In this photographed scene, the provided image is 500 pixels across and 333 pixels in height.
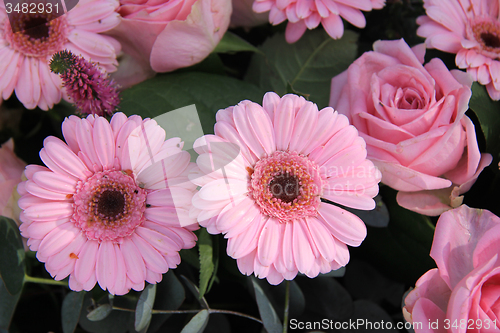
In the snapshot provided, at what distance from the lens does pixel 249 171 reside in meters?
0.43

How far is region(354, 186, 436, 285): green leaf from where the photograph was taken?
0.51 m

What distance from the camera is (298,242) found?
40 cm

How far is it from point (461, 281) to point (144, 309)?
0.35 meters

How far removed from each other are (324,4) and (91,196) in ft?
1.30

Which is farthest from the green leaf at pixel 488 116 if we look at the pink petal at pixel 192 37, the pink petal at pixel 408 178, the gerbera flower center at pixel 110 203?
the gerbera flower center at pixel 110 203

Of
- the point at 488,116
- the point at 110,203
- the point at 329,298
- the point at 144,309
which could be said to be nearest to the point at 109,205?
the point at 110,203

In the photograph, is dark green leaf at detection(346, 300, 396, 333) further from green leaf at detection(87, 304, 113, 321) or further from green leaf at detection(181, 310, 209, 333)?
green leaf at detection(87, 304, 113, 321)

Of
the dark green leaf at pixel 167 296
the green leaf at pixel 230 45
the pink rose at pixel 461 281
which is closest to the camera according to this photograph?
the pink rose at pixel 461 281

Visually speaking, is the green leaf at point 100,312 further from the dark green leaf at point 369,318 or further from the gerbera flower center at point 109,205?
the dark green leaf at point 369,318

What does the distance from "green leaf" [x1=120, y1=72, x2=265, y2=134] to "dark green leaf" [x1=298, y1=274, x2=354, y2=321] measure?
0.89ft

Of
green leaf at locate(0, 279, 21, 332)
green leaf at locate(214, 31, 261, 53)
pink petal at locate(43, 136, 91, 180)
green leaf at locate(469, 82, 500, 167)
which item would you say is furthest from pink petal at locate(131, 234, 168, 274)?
green leaf at locate(469, 82, 500, 167)

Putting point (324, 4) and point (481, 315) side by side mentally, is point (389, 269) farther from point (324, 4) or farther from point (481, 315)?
point (324, 4)

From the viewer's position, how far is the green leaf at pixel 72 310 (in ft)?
1.53

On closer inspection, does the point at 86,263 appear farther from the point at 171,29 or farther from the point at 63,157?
the point at 171,29
